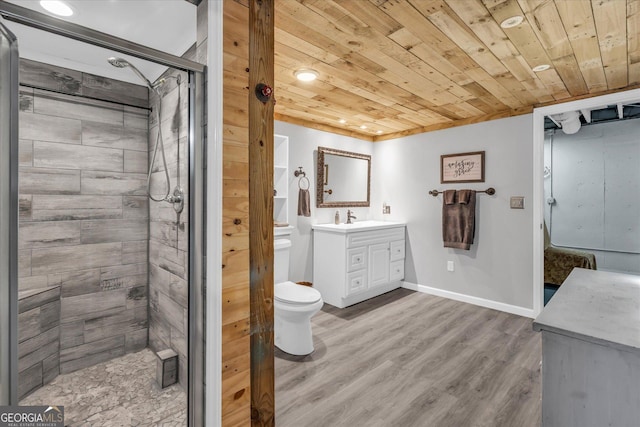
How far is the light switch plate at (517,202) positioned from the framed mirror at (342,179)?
1.72 meters

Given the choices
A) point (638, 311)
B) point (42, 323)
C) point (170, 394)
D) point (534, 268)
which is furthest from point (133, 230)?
point (534, 268)

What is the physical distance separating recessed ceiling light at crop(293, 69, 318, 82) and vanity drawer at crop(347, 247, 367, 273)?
5.64 feet

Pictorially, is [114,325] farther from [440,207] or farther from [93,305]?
[440,207]

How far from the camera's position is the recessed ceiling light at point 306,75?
2.31 m

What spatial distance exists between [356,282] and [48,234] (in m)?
2.61

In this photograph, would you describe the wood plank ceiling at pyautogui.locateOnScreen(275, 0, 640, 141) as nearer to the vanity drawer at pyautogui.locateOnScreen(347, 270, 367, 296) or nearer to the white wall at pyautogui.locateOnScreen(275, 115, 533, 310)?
the white wall at pyautogui.locateOnScreen(275, 115, 533, 310)

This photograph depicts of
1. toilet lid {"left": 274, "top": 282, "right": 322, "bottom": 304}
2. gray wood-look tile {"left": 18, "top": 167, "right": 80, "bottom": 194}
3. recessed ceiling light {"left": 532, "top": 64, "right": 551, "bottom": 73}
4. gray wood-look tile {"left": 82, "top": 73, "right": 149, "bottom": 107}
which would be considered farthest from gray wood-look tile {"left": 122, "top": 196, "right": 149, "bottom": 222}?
recessed ceiling light {"left": 532, "top": 64, "right": 551, "bottom": 73}

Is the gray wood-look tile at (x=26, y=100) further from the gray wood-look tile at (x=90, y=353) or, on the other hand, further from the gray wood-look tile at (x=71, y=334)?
the gray wood-look tile at (x=90, y=353)

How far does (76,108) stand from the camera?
2047mm

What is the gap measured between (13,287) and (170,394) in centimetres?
114

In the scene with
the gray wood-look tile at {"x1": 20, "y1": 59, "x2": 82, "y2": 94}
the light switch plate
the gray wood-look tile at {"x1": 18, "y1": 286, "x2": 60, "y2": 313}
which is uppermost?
the gray wood-look tile at {"x1": 20, "y1": 59, "x2": 82, "y2": 94}

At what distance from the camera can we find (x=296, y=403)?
1.82 metres

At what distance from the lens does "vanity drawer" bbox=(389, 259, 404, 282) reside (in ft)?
12.6

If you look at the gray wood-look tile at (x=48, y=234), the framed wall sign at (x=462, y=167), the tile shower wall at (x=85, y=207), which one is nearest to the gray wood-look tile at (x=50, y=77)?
the tile shower wall at (x=85, y=207)
